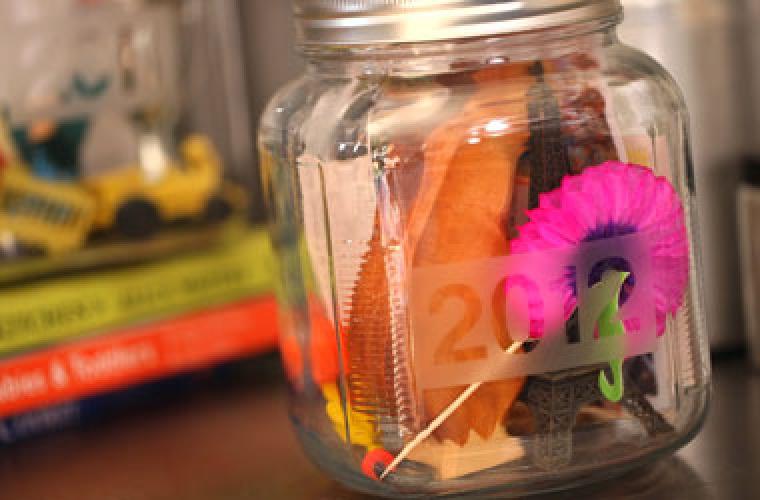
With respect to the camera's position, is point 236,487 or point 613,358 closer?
point 613,358

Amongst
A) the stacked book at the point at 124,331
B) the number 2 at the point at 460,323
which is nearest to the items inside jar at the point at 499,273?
the number 2 at the point at 460,323

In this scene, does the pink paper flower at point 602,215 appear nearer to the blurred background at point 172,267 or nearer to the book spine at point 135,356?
the blurred background at point 172,267

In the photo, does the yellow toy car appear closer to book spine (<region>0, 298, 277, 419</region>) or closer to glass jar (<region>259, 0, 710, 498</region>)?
book spine (<region>0, 298, 277, 419</region>)

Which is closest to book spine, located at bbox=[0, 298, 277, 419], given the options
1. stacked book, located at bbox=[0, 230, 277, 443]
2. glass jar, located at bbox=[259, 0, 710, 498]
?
stacked book, located at bbox=[0, 230, 277, 443]

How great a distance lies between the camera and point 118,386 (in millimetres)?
845

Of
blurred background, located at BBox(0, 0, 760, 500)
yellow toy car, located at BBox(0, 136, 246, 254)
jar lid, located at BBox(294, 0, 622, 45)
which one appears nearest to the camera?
jar lid, located at BBox(294, 0, 622, 45)

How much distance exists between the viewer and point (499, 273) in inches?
22.2

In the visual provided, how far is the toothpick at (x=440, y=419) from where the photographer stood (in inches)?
22.4

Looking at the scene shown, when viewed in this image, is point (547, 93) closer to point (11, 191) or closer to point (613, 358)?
point (613, 358)

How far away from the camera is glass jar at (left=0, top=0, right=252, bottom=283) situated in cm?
86

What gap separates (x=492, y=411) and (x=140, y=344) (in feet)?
1.13

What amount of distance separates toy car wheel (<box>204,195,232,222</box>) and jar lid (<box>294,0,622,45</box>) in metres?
0.33

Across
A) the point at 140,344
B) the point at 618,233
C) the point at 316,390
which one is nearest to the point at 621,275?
the point at 618,233

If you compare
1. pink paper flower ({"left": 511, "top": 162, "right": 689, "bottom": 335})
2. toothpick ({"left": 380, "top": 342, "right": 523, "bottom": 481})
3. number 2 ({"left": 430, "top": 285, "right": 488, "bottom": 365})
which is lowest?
toothpick ({"left": 380, "top": 342, "right": 523, "bottom": 481})
